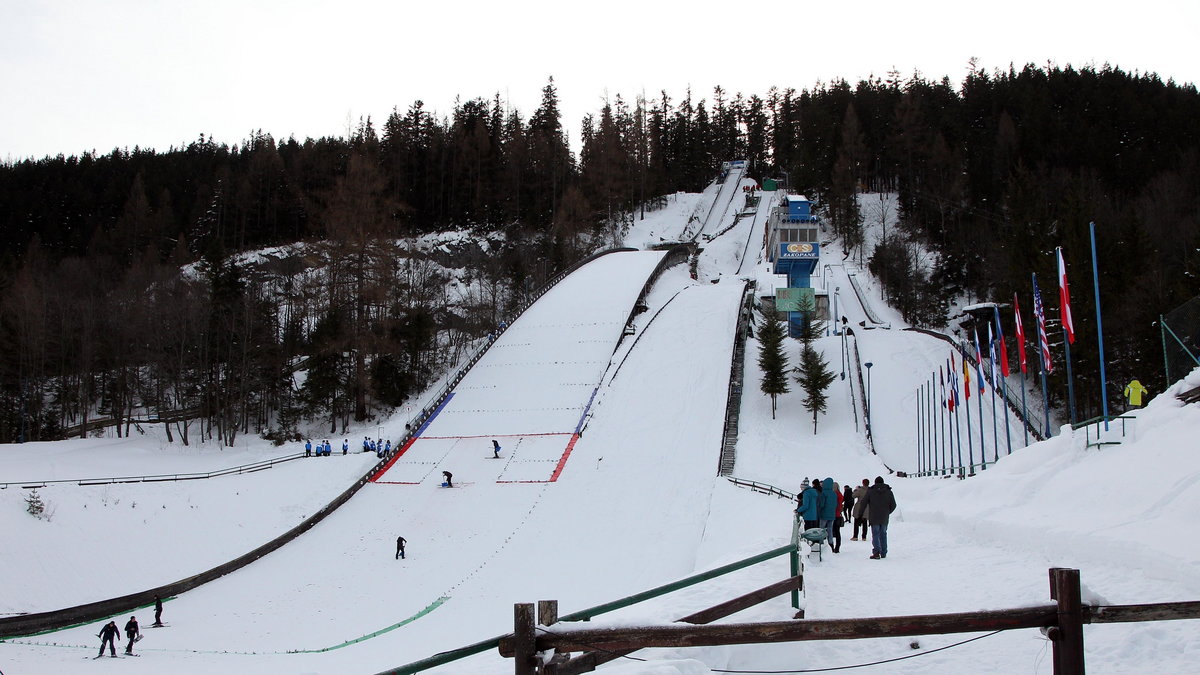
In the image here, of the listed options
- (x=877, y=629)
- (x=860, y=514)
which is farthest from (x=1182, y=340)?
(x=877, y=629)

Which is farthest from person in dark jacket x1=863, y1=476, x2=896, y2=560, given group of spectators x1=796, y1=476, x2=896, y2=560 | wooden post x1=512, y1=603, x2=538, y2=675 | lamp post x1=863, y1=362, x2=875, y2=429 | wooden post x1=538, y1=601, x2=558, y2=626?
lamp post x1=863, y1=362, x2=875, y2=429

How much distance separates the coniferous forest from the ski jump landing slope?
5.90m

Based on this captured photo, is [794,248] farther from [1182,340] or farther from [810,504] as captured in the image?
[810,504]

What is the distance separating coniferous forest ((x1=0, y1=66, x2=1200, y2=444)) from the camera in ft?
142

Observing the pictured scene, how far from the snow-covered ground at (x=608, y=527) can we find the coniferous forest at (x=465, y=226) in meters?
7.17

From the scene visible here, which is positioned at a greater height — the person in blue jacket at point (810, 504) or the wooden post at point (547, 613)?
the wooden post at point (547, 613)

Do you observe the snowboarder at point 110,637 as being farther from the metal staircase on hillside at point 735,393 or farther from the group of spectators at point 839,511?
the metal staircase on hillside at point 735,393

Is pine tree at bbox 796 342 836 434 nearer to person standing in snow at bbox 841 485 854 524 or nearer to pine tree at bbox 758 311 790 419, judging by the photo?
pine tree at bbox 758 311 790 419

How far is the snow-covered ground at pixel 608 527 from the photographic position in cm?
810

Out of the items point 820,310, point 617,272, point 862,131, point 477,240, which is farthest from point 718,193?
point 820,310

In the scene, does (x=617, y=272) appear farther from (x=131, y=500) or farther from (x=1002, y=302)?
(x=131, y=500)

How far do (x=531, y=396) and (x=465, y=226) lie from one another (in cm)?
4675

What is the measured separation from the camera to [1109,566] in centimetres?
852

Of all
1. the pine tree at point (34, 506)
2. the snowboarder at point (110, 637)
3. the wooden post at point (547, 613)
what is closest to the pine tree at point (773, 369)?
the snowboarder at point (110, 637)
